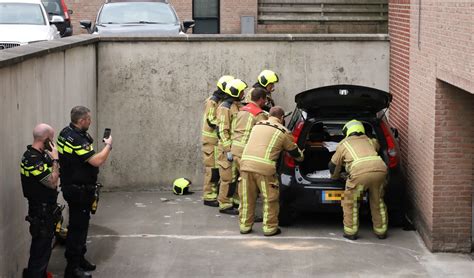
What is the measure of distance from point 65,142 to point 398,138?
5.84m

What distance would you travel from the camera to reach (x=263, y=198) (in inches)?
507

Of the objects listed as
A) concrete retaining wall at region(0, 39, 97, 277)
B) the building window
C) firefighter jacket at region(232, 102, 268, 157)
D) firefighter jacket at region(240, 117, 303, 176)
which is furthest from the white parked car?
the building window

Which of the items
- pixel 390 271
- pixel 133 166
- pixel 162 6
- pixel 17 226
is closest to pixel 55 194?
pixel 17 226

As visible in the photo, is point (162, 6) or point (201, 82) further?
point (162, 6)

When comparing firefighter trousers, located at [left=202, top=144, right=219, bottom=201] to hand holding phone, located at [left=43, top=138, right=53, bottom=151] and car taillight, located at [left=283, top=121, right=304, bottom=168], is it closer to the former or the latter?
car taillight, located at [left=283, top=121, right=304, bottom=168]

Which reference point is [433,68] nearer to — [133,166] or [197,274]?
[197,274]

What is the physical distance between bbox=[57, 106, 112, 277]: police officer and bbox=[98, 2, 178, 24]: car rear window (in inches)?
471

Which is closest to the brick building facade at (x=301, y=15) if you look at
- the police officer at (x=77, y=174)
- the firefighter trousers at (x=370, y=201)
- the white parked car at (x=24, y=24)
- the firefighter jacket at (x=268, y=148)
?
the white parked car at (x=24, y=24)

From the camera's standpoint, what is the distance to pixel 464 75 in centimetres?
1058

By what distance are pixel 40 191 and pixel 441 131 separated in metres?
4.93

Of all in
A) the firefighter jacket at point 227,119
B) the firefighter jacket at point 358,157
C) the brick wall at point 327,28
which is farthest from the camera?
the brick wall at point 327,28

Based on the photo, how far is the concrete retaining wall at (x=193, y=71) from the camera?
15734 millimetres

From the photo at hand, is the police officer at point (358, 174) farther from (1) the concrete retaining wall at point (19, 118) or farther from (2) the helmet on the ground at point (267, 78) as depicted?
(1) the concrete retaining wall at point (19, 118)

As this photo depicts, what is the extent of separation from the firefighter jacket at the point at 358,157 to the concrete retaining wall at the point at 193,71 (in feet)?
10.8
